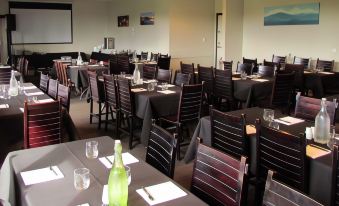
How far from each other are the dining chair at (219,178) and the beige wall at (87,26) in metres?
11.5

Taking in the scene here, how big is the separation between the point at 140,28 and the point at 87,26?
2615 millimetres

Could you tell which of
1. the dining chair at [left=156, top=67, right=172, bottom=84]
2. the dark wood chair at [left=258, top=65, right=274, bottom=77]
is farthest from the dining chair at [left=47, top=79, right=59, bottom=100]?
the dark wood chair at [left=258, top=65, right=274, bottom=77]

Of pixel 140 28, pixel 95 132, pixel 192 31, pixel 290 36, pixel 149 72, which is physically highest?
pixel 140 28

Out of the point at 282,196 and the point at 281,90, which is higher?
the point at 281,90

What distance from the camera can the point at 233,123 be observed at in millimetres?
2902

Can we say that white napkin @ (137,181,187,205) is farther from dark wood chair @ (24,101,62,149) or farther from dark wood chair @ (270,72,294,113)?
dark wood chair @ (270,72,294,113)

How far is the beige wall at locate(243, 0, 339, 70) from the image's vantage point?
805cm

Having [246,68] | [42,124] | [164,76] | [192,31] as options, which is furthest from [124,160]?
[192,31]

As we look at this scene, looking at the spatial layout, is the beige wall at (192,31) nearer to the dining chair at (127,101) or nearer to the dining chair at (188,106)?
the dining chair at (127,101)

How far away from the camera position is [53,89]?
4.66m

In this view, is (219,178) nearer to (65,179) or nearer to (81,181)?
(81,181)

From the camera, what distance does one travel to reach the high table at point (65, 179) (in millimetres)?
1746

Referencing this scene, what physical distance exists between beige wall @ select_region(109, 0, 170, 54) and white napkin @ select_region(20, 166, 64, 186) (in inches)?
339

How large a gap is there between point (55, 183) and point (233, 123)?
1516 mm
